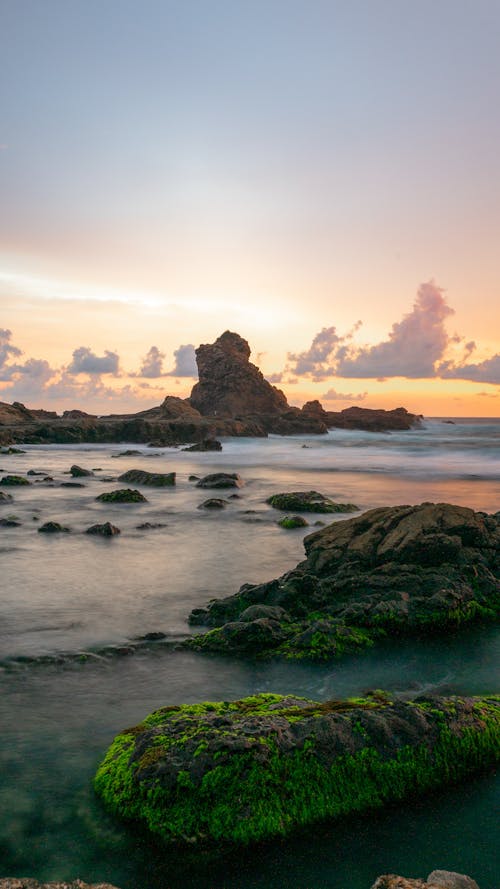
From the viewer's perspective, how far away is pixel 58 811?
4836 mm

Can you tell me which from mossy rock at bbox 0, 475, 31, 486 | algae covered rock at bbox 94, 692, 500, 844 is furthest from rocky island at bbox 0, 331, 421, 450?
algae covered rock at bbox 94, 692, 500, 844

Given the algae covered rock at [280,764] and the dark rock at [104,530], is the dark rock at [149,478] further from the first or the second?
the algae covered rock at [280,764]

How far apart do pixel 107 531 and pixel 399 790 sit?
38.5 ft

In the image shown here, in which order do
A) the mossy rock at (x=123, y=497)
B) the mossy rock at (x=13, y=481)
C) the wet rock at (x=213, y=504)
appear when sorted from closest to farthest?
the wet rock at (x=213, y=504), the mossy rock at (x=123, y=497), the mossy rock at (x=13, y=481)

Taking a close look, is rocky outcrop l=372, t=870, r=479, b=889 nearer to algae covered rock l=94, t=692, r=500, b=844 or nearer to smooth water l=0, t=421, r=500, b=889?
smooth water l=0, t=421, r=500, b=889

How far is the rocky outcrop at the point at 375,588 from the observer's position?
26.8 ft

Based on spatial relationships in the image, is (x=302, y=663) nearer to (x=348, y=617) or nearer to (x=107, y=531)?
(x=348, y=617)

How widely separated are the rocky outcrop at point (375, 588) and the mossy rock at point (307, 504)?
745 cm

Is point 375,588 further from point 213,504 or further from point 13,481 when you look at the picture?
point 13,481

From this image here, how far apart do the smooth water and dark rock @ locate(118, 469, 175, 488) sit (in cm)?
838

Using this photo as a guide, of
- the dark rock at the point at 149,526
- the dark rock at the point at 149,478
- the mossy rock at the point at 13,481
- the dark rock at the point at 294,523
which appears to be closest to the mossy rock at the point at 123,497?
the dark rock at the point at 149,526

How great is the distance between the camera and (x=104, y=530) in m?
15.6

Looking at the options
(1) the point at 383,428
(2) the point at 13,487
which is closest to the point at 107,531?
(2) the point at 13,487

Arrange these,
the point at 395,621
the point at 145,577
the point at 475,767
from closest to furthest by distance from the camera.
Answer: the point at 475,767 < the point at 395,621 < the point at 145,577
